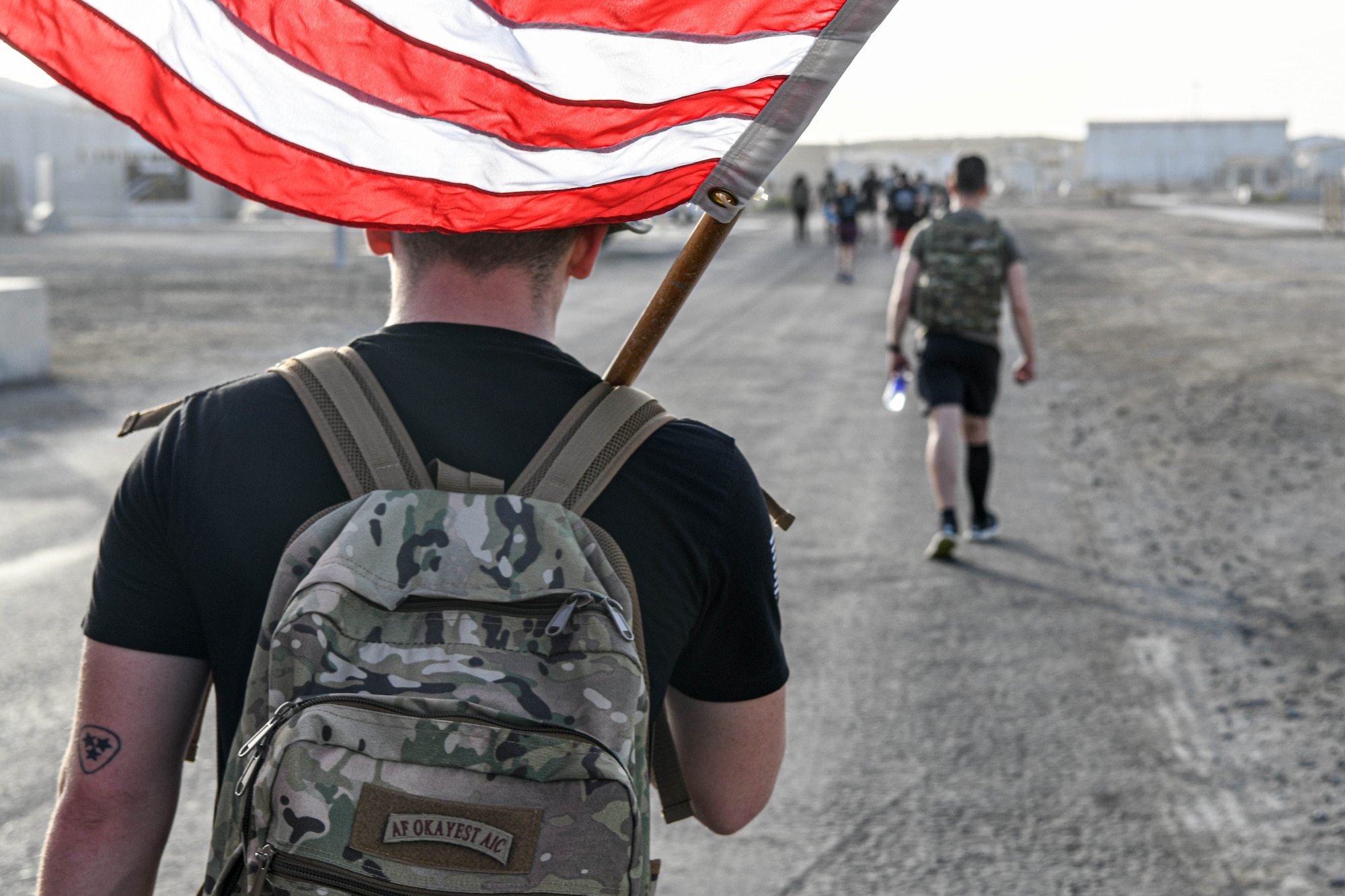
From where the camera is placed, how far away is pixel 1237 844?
12.0ft

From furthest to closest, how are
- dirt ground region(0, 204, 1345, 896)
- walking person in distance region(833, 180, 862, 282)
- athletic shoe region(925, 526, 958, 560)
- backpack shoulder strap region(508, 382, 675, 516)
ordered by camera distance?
1. walking person in distance region(833, 180, 862, 282)
2. athletic shoe region(925, 526, 958, 560)
3. dirt ground region(0, 204, 1345, 896)
4. backpack shoulder strap region(508, 382, 675, 516)

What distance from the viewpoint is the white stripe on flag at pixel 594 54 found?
190 cm

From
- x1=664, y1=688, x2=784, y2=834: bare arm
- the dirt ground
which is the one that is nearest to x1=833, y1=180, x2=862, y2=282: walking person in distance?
the dirt ground

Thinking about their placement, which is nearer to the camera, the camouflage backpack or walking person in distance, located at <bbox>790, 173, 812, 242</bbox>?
the camouflage backpack

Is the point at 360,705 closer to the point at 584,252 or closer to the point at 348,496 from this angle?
the point at 348,496

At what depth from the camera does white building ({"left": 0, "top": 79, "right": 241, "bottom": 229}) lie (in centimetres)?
4050

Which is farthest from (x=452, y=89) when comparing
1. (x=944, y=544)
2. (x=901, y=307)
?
(x=901, y=307)

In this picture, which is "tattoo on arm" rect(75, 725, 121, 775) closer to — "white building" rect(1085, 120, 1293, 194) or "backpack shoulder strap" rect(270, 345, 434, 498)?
"backpack shoulder strap" rect(270, 345, 434, 498)

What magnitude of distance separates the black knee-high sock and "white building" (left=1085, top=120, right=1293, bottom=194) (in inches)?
4331

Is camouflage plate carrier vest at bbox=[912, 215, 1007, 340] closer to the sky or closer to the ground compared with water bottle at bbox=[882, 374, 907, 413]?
closer to the sky

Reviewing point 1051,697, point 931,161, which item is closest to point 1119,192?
point 931,161

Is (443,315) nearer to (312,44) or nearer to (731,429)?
(312,44)

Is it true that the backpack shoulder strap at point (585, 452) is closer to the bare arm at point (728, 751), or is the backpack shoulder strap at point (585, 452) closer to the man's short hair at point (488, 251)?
the man's short hair at point (488, 251)

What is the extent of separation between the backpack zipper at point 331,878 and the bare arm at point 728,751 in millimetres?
491
